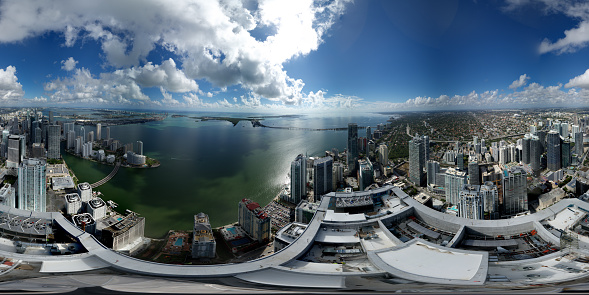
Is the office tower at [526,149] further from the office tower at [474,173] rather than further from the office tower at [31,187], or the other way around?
the office tower at [31,187]

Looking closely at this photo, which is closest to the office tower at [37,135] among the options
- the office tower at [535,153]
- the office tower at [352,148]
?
the office tower at [352,148]

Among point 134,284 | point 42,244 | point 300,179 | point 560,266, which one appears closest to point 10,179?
point 42,244

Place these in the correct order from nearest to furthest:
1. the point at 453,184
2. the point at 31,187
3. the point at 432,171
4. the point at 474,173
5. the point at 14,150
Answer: the point at 31,187 < the point at 453,184 < the point at 474,173 < the point at 432,171 < the point at 14,150

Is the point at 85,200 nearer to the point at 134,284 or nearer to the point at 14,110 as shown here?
the point at 134,284

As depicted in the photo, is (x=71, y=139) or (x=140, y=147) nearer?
(x=140, y=147)

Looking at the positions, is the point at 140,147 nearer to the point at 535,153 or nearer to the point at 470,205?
the point at 470,205

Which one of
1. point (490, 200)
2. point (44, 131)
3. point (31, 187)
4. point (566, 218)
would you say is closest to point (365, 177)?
point (490, 200)
